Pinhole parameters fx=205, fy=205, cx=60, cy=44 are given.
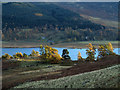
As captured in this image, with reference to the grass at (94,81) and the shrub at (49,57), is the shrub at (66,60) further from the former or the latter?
the grass at (94,81)

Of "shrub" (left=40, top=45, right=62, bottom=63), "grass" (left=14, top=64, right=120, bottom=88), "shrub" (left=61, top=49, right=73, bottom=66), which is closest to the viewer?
"grass" (left=14, top=64, right=120, bottom=88)

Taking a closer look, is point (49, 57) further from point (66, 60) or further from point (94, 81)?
point (94, 81)

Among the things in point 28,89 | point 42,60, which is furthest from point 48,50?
point 28,89

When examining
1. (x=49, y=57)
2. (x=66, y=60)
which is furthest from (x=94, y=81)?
(x=66, y=60)

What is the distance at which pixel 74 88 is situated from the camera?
59.0 feet

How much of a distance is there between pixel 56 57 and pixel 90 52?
1999cm

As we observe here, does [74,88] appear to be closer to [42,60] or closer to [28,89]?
[28,89]

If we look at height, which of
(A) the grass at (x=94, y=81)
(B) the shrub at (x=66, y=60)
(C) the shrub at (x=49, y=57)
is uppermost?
(A) the grass at (x=94, y=81)

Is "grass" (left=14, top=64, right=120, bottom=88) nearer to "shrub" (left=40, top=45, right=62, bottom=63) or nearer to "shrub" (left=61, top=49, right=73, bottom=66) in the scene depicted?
"shrub" (left=61, top=49, right=73, bottom=66)

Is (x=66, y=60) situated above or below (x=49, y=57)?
below

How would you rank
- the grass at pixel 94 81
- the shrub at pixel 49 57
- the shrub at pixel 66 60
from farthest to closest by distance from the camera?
the shrub at pixel 66 60, the shrub at pixel 49 57, the grass at pixel 94 81

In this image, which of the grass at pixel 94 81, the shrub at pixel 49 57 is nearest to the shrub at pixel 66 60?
the shrub at pixel 49 57

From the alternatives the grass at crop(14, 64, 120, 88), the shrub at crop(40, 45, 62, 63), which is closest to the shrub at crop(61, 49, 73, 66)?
the shrub at crop(40, 45, 62, 63)

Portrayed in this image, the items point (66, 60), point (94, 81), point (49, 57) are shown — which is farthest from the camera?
point (66, 60)
